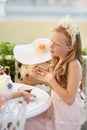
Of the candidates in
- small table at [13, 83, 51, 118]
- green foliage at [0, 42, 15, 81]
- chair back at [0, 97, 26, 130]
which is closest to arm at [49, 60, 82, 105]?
small table at [13, 83, 51, 118]

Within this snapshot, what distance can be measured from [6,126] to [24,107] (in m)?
0.14

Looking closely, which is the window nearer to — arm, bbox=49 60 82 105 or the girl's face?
the girl's face

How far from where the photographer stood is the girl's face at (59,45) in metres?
1.97

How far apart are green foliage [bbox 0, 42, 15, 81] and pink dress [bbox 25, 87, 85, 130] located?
947mm

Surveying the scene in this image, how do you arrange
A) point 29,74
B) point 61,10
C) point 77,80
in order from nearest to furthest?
1. point 77,80
2. point 61,10
3. point 29,74

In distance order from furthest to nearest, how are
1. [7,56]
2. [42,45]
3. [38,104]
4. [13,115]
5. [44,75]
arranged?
[7,56]
[42,45]
[44,75]
[38,104]
[13,115]

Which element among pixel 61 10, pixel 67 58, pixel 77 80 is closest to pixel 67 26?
pixel 67 58

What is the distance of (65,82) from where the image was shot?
1.98 metres

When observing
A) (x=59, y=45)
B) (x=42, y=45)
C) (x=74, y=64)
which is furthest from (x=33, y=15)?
(x=74, y=64)

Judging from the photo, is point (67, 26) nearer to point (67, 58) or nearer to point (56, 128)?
point (67, 58)

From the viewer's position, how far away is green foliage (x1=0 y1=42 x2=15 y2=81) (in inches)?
112

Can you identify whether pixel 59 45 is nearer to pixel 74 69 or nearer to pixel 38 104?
pixel 74 69

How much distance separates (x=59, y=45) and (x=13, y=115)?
58cm

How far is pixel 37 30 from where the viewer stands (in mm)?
3090
